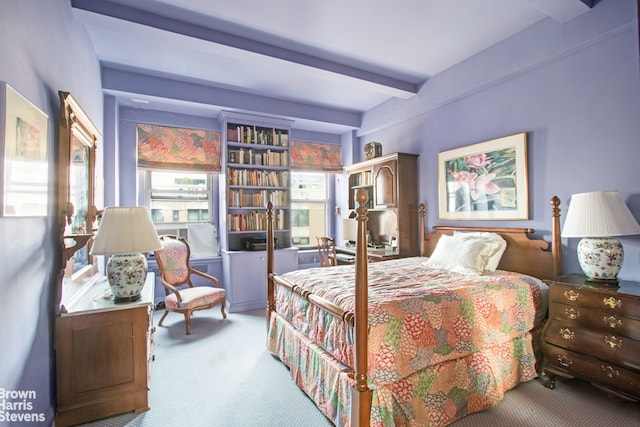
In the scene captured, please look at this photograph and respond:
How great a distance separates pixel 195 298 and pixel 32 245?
1.99 meters

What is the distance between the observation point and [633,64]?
2.28m

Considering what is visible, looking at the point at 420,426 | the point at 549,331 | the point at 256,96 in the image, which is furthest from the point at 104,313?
the point at 256,96

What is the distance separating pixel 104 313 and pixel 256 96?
334cm

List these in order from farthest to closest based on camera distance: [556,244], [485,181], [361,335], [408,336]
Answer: [485,181] < [556,244] < [408,336] < [361,335]

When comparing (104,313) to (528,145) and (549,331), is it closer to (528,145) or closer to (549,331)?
(549,331)

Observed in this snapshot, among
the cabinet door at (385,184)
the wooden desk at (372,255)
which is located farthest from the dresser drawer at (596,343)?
the cabinet door at (385,184)

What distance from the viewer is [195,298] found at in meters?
3.46

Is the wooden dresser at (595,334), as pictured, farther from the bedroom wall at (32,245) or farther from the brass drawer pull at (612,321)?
the bedroom wall at (32,245)

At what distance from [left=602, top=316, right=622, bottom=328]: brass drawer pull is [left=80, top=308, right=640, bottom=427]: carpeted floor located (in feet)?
1.77

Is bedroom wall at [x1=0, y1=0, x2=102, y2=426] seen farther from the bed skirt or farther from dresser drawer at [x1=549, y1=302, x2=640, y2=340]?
dresser drawer at [x1=549, y1=302, x2=640, y2=340]

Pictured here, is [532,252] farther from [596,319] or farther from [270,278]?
[270,278]

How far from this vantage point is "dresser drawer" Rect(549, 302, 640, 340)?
1.89m

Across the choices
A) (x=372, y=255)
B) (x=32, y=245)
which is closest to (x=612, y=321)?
(x=372, y=255)

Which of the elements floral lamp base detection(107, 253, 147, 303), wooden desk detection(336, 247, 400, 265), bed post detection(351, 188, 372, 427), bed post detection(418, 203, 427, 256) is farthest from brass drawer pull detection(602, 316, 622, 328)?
floral lamp base detection(107, 253, 147, 303)
